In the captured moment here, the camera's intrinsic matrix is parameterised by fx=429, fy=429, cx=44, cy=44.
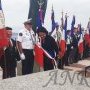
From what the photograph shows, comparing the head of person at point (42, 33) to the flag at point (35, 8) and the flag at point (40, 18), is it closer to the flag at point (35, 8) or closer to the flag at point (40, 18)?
the flag at point (35, 8)

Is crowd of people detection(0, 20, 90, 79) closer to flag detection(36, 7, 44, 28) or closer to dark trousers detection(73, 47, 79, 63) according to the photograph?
flag detection(36, 7, 44, 28)

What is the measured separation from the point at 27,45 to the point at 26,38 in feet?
0.61

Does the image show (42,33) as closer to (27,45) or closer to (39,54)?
(27,45)

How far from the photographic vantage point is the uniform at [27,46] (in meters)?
9.73

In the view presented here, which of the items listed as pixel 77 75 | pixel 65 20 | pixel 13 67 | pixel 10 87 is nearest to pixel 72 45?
pixel 65 20

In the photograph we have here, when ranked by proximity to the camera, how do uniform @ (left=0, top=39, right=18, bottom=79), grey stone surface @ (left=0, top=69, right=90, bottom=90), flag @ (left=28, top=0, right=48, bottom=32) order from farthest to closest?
flag @ (left=28, top=0, right=48, bottom=32) → uniform @ (left=0, top=39, right=18, bottom=79) → grey stone surface @ (left=0, top=69, right=90, bottom=90)

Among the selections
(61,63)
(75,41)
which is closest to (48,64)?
(61,63)

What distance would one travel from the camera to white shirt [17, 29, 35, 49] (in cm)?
973

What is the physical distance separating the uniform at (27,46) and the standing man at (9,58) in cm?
24

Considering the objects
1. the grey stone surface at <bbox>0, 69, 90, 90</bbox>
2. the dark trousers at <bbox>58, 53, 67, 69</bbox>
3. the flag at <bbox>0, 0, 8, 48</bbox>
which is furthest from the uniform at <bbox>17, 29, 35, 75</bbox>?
the dark trousers at <bbox>58, 53, 67, 69</bbox>

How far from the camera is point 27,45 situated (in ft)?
32.4

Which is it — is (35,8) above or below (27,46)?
above

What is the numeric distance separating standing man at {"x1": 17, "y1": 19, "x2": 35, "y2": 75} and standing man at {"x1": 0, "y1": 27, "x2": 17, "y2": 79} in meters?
0.17

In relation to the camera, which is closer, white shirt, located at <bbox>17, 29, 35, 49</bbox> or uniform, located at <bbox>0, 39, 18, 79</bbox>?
uniform, located at <bbox>0, 39, 18, 79</bbox>
